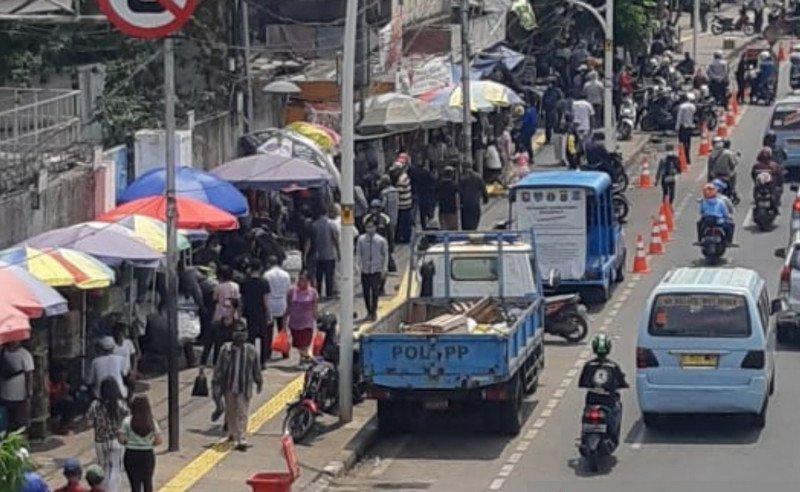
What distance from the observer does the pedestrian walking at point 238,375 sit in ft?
86.5

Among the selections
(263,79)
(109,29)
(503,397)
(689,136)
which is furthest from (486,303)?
(689,136)

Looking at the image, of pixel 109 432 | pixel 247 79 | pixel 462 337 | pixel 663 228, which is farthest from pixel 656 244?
pixel 109 432

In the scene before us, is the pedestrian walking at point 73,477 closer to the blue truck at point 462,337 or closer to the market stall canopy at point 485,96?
the blue truck at point 462,337

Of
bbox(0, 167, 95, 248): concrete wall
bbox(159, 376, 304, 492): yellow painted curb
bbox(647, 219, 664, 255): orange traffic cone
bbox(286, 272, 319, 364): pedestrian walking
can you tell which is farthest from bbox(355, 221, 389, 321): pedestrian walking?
bbox(647, 219, 664, 255): orange traffic cone

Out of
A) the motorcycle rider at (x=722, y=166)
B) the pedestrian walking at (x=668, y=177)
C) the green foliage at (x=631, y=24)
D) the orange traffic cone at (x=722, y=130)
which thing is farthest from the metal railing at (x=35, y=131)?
the green foliage at (x=631, y=24)

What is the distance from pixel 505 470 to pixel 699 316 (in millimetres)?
3075

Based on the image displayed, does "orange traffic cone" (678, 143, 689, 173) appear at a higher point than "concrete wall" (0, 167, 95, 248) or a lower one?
lower

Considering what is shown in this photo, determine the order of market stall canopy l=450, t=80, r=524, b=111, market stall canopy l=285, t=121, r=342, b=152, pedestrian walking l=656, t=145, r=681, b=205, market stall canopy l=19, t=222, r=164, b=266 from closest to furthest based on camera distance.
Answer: market stall canopy l=19, t=222, r=164, b=266
market stall canopy l=285, t=121, r=342, b=152
pedestrian walking l=656, t=145, r=681, b=205
market stall canopy l=450, t=80, r=524, b=111

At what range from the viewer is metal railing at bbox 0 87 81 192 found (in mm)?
31406

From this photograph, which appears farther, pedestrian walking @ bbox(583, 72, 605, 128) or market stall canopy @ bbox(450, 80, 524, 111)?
pedestrian walking @ bbox(583, 72, 605, 128)

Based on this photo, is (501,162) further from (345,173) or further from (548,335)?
(345,173)

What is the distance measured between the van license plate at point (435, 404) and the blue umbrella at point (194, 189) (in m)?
7.09

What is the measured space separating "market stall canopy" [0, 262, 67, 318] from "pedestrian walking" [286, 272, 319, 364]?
19.5 ft

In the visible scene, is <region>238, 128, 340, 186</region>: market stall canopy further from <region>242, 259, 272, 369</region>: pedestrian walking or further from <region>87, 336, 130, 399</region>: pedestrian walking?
<region>87, 336, 130, 399</region>: pedestrian walking
